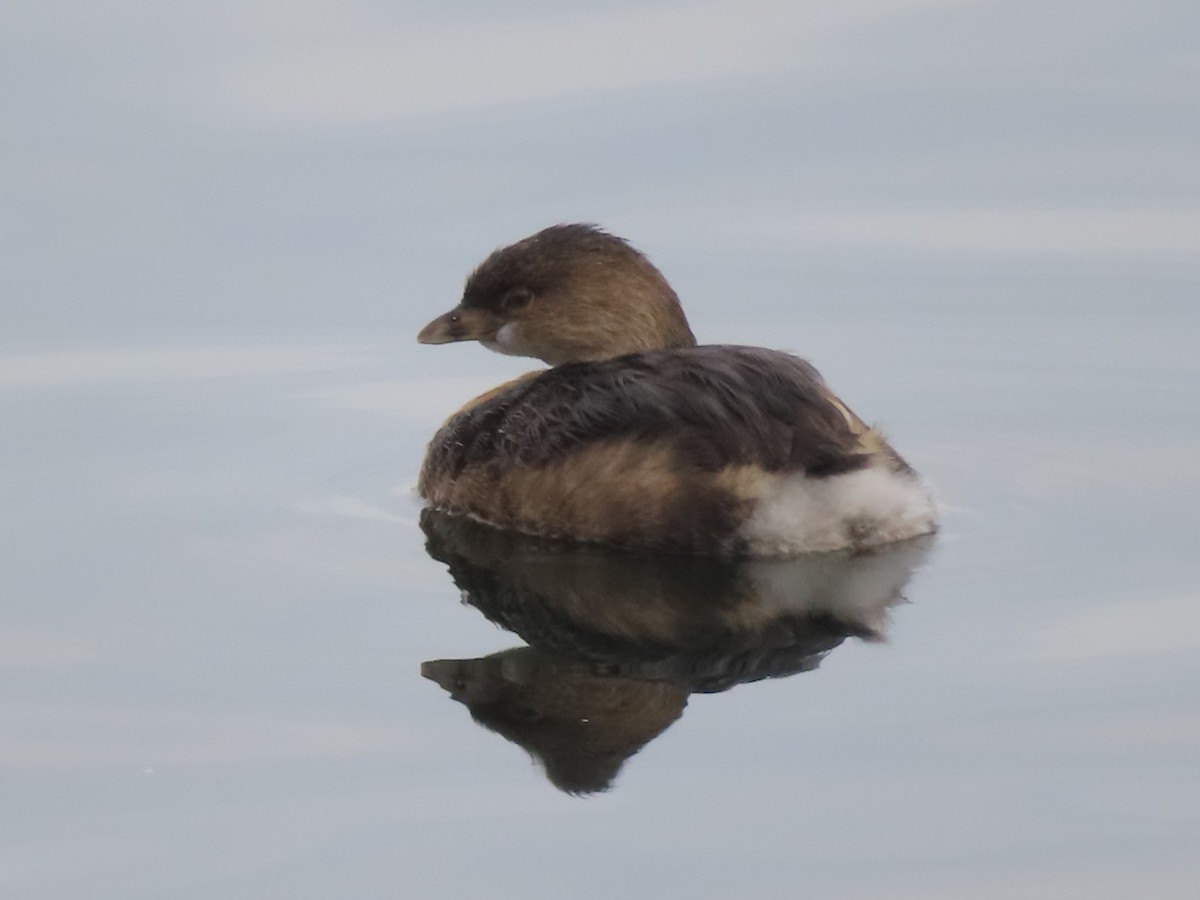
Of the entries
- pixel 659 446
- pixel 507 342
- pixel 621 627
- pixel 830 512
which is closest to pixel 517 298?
pixel 507 342

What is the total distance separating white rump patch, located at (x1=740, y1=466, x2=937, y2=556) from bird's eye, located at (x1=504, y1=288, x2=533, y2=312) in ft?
4.19

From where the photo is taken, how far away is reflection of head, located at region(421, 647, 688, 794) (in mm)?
6422

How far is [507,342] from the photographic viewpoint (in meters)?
8.82

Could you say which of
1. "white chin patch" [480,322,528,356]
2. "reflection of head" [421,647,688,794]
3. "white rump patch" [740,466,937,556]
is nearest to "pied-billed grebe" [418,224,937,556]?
"white rump patch" [740,466,937,556]

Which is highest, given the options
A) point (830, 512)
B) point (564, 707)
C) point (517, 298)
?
point (517, 298)

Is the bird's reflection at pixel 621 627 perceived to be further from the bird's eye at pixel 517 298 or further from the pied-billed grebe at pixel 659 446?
the bird's eye at pixel 517 298

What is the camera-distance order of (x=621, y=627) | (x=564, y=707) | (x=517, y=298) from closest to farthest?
1. (x=564, y=707)
2. (x=621, y=627)
3. (x=517, y=298)

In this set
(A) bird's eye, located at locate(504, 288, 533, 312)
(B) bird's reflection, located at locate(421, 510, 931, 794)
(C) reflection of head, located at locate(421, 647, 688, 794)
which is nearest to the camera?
(C) reflection of head, located at locate(421, 647, 688, 794)

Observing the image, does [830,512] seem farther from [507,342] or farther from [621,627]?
[507,342]

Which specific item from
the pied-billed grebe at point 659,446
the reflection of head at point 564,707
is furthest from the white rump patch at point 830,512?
the reflection of head at point 564,707

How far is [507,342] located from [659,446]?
113 centimetres

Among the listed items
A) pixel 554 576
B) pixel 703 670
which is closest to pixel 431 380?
pixel 554 576

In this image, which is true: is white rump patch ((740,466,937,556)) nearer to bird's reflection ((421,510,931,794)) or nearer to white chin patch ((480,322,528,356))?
bird's reflection ((421,510,931,794))

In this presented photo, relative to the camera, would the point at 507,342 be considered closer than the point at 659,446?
No
